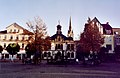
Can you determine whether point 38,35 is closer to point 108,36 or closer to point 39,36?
point 39,36

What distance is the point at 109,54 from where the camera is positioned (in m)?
69.1

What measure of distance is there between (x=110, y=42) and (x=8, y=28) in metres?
34.8

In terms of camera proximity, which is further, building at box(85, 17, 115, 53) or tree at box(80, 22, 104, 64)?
building at box(85, 17, 115, 53)

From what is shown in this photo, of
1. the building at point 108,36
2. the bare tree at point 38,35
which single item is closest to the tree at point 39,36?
the bare tree at point 38,35

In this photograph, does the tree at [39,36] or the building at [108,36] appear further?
the building at [108,36]

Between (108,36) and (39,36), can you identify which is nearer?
(39,36)

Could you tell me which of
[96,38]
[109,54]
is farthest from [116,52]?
[96,38]

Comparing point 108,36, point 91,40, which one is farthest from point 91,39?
point 108,36

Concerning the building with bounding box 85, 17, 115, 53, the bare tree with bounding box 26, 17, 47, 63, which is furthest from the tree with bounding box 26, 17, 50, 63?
the building with bounding box 85, 17, 115, 53

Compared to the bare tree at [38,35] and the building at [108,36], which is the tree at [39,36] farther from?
the building at [108,36]

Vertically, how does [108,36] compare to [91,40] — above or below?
above

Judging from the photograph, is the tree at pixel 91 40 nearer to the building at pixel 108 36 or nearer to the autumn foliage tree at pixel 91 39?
the autumn foliage tree at pixel 91 39

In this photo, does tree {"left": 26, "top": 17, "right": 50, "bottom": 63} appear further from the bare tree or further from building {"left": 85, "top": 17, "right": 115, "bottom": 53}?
building {"left": 85, "top": 17, "right": 115, "bottom": 53}

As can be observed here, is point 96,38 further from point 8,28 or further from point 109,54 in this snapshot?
point 8,28
